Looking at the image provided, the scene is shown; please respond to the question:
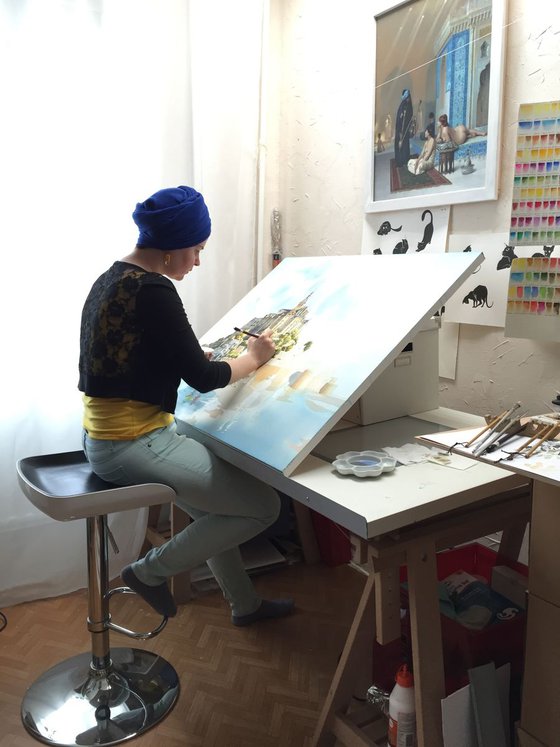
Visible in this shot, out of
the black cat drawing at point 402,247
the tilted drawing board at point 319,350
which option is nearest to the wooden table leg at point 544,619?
the tilted drawing board at point 319,350

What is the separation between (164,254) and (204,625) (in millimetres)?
1219

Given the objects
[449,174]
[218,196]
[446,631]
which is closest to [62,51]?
[218,196]

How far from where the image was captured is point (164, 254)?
5.28ft

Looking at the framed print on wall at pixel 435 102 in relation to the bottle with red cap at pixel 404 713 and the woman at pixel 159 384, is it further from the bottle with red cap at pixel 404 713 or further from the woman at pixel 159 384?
the bottle with red cap at pixel 404 713

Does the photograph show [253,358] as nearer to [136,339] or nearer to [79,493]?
[136,339]

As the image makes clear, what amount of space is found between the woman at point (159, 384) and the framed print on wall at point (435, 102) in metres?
0.77

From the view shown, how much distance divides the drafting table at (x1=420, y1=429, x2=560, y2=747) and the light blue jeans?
0.60 meters

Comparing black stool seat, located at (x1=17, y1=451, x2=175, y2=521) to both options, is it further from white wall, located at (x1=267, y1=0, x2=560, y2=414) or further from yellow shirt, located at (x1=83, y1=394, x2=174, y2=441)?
white wall, located at (x1=267, y1=0, x2=560, y2=414)

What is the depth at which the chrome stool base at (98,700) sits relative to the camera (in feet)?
5.21

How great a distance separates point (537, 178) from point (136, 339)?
1033mm

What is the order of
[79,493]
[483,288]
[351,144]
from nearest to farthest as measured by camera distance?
[79,493] < [483,288] < [351,144]

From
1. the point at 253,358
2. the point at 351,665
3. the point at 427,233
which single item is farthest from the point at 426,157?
the point at 351,665

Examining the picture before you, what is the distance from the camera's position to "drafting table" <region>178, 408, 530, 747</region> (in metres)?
1.16

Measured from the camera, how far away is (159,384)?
5.13 ft
